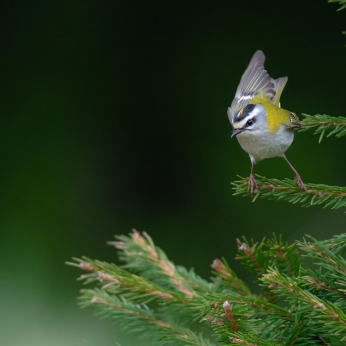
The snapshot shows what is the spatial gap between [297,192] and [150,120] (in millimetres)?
1650

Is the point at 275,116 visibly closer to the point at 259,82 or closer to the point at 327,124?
the point at 259,82

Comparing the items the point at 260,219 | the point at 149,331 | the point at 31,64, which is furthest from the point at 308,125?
the point at 31,64

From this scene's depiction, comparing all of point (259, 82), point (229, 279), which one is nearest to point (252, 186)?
point (229, 279)

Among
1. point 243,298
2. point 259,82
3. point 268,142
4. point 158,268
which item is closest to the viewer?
point 243,298

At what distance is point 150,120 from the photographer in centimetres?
255

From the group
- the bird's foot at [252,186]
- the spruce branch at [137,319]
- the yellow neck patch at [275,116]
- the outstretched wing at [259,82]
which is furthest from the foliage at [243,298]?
the outstretched wing at [259,82]

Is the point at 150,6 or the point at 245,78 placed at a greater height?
the point at 150,6

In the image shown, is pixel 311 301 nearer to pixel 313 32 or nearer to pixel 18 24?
Result: pixel 313 32

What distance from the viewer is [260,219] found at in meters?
2.40

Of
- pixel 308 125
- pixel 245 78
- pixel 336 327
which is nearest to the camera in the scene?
pixel 336 327

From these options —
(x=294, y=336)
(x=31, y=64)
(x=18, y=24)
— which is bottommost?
(x=294, y=336)

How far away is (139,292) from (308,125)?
511 mm

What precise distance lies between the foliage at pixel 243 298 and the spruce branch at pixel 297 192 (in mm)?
85

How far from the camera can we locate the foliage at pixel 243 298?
0.68 m
